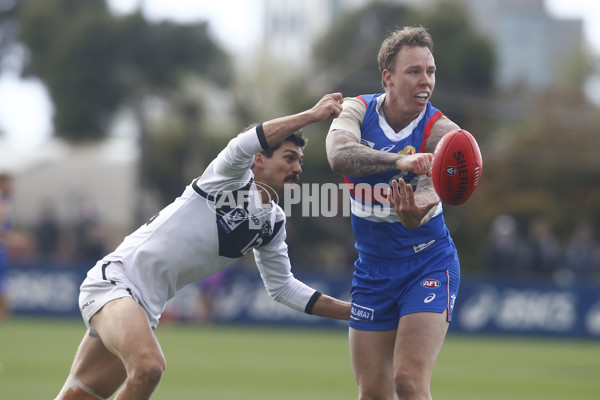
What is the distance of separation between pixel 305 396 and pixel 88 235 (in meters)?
15.8

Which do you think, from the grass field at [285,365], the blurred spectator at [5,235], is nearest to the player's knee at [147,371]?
the grass field at [285,365]

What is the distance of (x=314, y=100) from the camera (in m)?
42.4

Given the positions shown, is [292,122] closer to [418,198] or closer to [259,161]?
[259,161]

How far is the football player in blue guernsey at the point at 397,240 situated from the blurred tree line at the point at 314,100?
1752 cm

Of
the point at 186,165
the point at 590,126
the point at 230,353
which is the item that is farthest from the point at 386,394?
the point at 590,126

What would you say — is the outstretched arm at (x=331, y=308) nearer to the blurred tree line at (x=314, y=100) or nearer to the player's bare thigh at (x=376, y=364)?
the player's bare thigh at (x=376, y=364)

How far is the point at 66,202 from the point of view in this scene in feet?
119

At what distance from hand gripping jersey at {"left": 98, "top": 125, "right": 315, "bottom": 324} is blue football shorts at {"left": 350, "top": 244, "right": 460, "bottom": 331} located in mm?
856

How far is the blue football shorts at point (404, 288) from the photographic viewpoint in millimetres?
6738

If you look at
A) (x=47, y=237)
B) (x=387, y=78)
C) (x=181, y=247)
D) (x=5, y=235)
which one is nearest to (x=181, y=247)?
(x=181, y=247)

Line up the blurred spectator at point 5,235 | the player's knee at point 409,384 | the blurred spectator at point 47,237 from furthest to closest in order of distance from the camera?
the blurred spectator at point 47,237 → the blurred spectator at point 5,235 → the player's knee at point 409,384

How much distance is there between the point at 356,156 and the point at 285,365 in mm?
9372

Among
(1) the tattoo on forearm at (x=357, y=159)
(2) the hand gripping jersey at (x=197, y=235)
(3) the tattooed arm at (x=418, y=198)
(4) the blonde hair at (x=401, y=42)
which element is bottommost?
(2) the hand gripping jersey at (x=197, y=235)

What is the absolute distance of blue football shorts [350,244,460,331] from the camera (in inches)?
265
